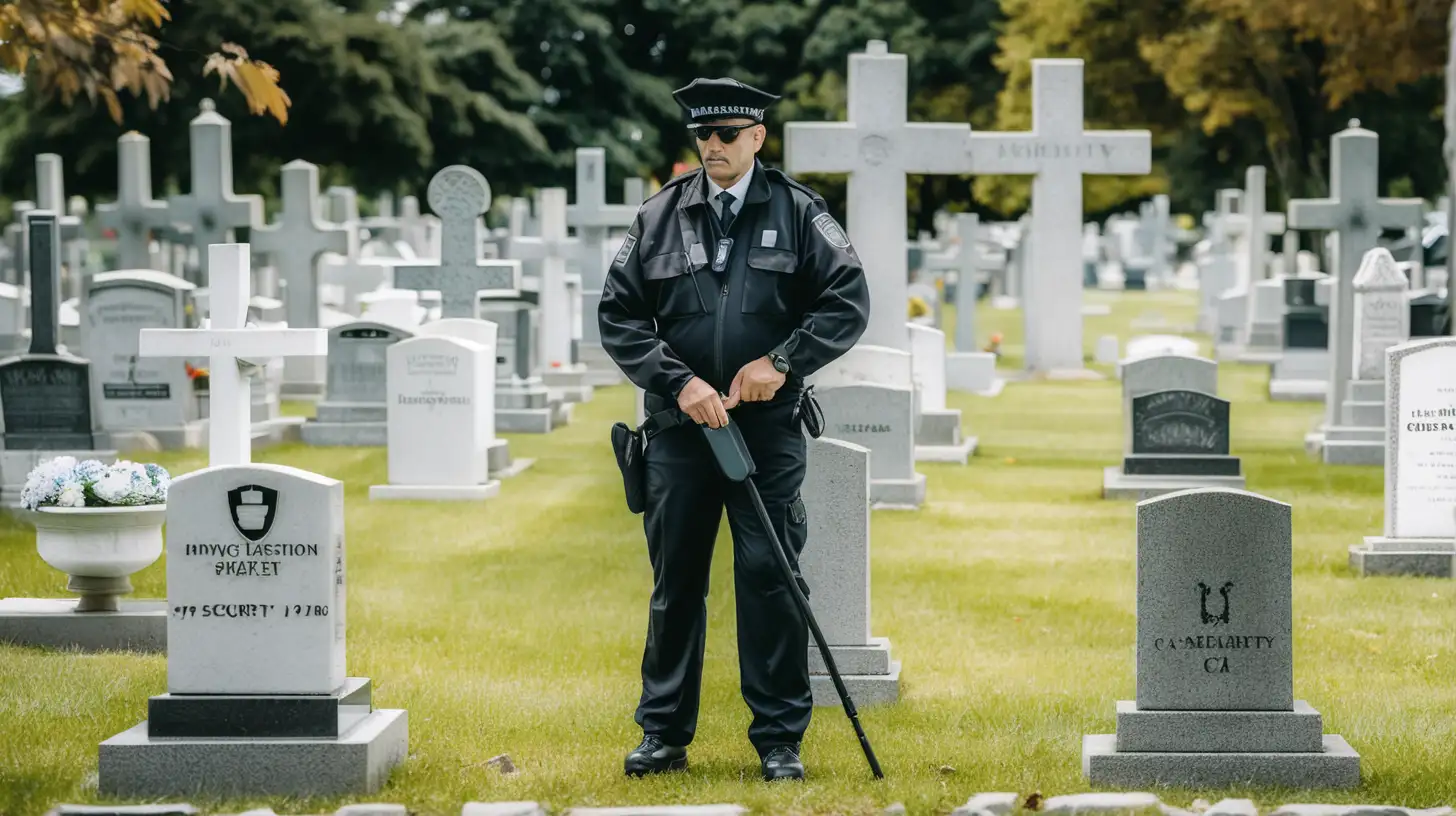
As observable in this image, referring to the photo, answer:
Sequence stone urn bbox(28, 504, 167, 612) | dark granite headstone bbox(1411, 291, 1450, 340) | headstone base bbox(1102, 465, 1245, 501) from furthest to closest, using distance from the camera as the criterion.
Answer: dark granite headstone bbox(1411, 291, 1450, 340)
headstone base bbox(1102, 465, 1245, 501)
stone urn bbox(28, 504, 167, 612)

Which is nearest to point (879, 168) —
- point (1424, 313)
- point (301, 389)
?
point (1424, 313)

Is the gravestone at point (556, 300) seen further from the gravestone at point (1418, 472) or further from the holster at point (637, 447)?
the holster at point (637, 447)

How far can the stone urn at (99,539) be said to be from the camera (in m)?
9.69

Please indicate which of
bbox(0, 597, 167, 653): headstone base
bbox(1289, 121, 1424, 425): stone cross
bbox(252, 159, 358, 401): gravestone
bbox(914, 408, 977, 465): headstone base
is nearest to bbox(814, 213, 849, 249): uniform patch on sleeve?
bbox(0, 597, 167, 653): headstone base

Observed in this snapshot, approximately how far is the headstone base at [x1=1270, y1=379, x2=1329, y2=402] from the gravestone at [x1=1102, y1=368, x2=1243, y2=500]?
8.96 meters

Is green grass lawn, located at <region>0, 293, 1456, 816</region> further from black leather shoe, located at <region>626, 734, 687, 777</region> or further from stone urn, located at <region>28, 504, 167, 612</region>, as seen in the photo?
stone urn, located at <region>28, 504, 167, 612</region>

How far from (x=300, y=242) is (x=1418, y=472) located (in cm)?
1482

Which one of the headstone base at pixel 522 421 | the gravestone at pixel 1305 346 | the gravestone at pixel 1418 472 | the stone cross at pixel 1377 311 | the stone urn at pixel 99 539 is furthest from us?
the gravestone at pixel 1305 346

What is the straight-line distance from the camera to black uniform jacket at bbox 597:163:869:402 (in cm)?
712

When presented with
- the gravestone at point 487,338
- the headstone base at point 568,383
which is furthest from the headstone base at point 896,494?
the headstone base at point 568,383

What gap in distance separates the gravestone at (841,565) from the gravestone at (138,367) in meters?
11.3

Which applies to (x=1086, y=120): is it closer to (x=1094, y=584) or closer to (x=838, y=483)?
(x=1094, y=584)

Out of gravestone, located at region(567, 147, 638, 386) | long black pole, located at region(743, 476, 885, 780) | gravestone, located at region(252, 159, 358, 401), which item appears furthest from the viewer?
gravestone, located at region(567, 147, 638, 386)

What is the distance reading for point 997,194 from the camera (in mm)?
46219
